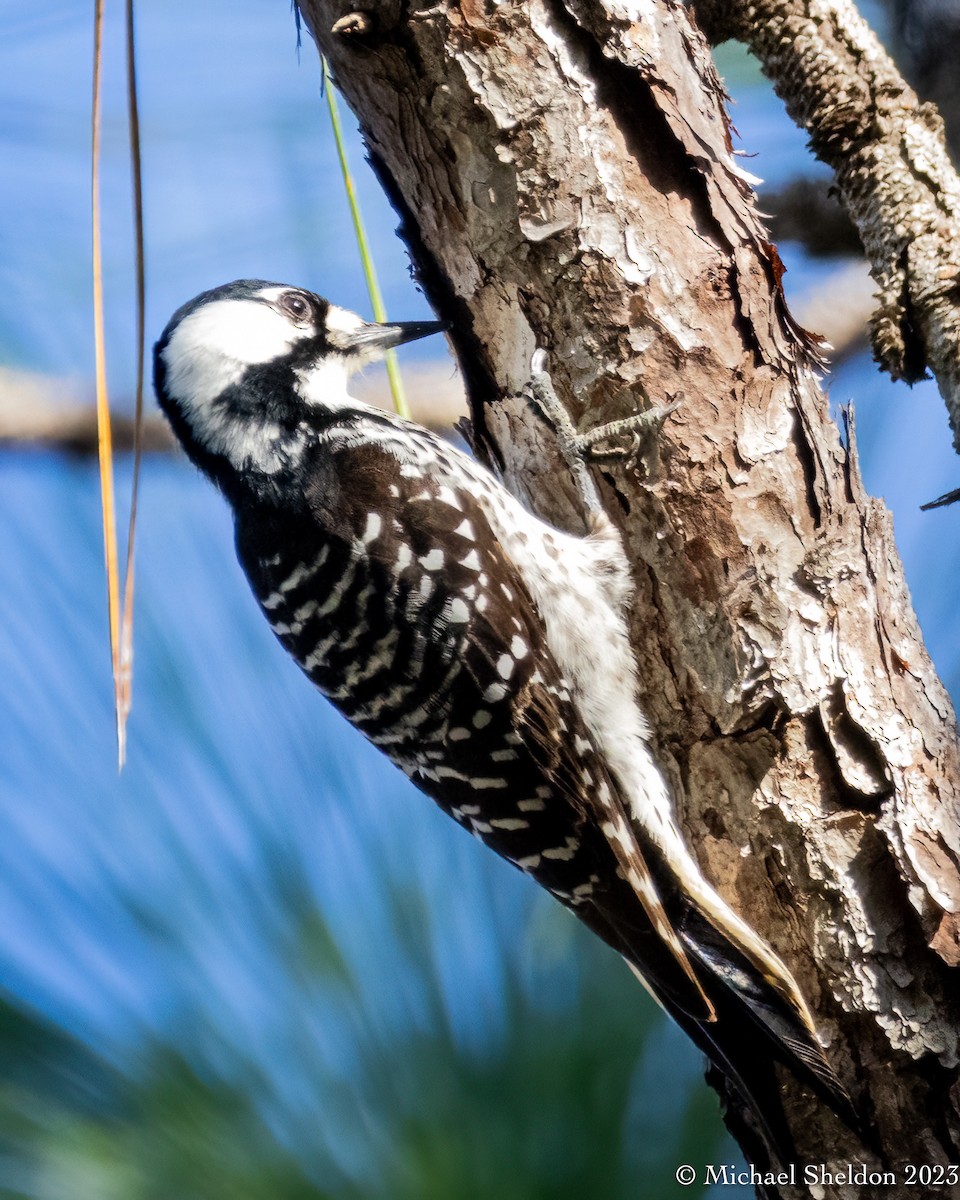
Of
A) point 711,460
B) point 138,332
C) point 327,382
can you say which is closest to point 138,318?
point 138,332

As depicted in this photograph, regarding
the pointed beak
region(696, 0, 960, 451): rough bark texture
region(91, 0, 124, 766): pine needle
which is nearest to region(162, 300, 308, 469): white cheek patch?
the pointed beak

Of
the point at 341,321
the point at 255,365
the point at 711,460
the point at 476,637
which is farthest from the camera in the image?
the point at 341,321

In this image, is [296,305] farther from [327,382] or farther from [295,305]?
[327,382]

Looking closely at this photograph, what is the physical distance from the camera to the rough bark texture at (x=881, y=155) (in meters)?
1.86

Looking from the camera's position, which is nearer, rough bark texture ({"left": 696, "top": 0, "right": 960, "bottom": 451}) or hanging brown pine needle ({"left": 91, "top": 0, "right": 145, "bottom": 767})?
hanging brown pine needle ({"left": 91, "top": 0, "right": 145, "bottom": 767})

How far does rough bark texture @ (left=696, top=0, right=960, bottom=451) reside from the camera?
1861mm

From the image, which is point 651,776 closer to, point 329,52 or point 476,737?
point 476,737

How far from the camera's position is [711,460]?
1.69 metres

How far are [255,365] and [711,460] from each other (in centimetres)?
95

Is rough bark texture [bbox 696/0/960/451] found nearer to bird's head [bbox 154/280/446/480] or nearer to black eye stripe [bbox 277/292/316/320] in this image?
bird's head [bbox 154/280/446/480]

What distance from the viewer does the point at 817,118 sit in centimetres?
198

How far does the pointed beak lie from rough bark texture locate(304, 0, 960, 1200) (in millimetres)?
317

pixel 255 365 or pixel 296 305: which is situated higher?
pixel 296 305

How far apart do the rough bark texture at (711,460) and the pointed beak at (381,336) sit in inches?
12.5
